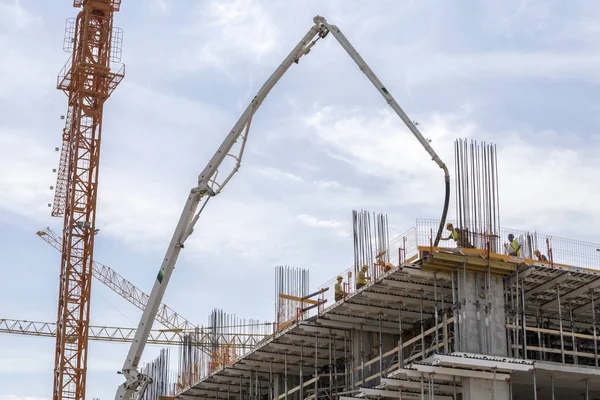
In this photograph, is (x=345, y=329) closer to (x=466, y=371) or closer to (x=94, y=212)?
(x=466, y=371)

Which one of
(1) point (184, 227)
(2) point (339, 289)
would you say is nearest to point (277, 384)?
(2) point (339, 289)

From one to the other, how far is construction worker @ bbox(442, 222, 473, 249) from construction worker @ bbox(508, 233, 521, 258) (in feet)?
5.29

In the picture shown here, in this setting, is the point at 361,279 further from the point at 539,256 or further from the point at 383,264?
the point at 539,256

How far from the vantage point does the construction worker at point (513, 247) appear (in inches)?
1602

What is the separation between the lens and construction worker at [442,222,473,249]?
40.1m

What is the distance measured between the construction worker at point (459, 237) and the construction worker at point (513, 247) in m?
1.61

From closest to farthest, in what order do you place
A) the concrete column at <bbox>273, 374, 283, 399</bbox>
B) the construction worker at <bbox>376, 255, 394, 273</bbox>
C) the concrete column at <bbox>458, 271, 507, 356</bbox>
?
1. the concrete column at <bbox>458, 271, 507, 356</bbox>
2. the construction worker at <bbox>376, 255, 394, 273</bbox>
3. the concrete column at <bbox>273, 374, 283, 399</bbox>

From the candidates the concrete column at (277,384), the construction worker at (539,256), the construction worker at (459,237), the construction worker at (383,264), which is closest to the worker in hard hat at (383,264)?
the construction worker at (383,264)

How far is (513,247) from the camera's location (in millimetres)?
40812

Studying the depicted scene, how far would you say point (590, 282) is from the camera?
138 feet

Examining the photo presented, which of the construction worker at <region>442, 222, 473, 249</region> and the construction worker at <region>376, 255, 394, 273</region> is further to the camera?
the construction worker at <region>376, 255, 394, 273</region>

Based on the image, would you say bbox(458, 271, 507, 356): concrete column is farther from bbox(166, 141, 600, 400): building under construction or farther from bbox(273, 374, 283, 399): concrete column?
bbox(273, 374, 283, 399): concrete column

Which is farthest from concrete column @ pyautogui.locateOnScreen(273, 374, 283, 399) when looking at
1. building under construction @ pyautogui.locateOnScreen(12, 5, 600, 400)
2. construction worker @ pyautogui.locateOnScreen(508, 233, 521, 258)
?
construction worker @ pyautogui.locateOnScreen(508, 233, 521, 258)

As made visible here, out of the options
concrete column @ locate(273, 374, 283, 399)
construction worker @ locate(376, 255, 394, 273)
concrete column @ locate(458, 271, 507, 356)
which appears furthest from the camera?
concrete column @ locate(273, 374, 283, 399)
